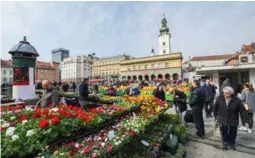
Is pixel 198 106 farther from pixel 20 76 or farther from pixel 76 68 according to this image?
pixel 76 68

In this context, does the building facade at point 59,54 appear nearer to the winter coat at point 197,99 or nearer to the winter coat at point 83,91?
the winter coat at point 83,91

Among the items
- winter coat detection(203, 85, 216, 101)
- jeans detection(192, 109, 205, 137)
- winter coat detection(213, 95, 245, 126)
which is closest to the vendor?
jeans detection(192, 109, 205, 137)

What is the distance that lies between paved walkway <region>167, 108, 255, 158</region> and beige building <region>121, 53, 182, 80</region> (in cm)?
5121

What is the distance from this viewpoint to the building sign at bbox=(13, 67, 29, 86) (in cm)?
954

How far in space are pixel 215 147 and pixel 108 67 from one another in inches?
3513

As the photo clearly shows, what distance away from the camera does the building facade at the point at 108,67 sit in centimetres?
8996

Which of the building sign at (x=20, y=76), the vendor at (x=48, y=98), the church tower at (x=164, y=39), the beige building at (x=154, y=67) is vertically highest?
the church tower at (x=164, y=39)

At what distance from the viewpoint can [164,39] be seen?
7000 centimetres

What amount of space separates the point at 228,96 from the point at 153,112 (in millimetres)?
2169

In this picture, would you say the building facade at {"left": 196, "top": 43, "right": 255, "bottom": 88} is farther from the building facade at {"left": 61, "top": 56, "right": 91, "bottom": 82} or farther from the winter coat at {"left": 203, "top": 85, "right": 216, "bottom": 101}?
the building facade at {"left": 61, "top": 56, "right": 91, "bottom": 82}

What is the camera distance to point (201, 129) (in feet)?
18.3

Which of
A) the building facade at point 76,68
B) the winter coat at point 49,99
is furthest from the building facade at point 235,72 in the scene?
the building facade at point 76,68

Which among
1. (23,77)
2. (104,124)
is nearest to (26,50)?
(23,77)

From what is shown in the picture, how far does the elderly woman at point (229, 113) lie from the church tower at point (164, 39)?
67130 mm
